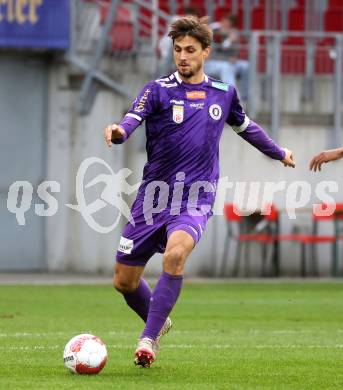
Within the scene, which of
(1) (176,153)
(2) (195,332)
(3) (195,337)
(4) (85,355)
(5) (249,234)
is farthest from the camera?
(5) (249,234)

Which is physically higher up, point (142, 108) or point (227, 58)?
point (227, 58)

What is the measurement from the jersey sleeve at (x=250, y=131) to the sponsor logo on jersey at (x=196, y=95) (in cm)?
39

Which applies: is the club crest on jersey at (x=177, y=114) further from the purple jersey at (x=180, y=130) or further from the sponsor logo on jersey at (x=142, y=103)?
the sponsor logo on jersey at (x=142, y=103)

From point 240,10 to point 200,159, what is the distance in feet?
49.7

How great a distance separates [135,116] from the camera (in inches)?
372

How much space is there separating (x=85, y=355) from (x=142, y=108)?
1972 millimetres

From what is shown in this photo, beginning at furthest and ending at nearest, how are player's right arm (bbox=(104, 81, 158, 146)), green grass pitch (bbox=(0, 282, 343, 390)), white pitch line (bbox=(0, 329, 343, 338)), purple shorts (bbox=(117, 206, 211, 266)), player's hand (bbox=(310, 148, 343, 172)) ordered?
1. white pitch line (bbox=(0, 329, 343, 338))
2. player's hand (bbox=(310, 148, 343, 172))
3. purple shorts (bbox=(117, 206, 211, 266))
4. player's right arm (bbox=(104, 81, 158, 146))
5. green grass pitch (bbox=(0, 282, 343, 390))

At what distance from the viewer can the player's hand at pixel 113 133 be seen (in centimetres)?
888

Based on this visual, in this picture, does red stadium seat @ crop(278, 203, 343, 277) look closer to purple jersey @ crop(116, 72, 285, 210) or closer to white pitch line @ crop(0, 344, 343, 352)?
white pitch line @ crop(0, 344, 343, 352)

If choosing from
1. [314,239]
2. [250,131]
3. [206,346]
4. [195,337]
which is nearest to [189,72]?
[250,131]

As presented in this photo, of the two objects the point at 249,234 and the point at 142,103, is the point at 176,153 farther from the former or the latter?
the point at 249,234

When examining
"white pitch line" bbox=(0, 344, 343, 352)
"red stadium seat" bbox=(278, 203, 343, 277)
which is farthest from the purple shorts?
"red stadium seat" bbox=(278, 203, 343, 277)

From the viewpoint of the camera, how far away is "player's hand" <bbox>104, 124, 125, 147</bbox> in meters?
8.88

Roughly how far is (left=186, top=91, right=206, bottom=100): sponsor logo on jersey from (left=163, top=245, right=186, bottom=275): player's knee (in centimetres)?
134
